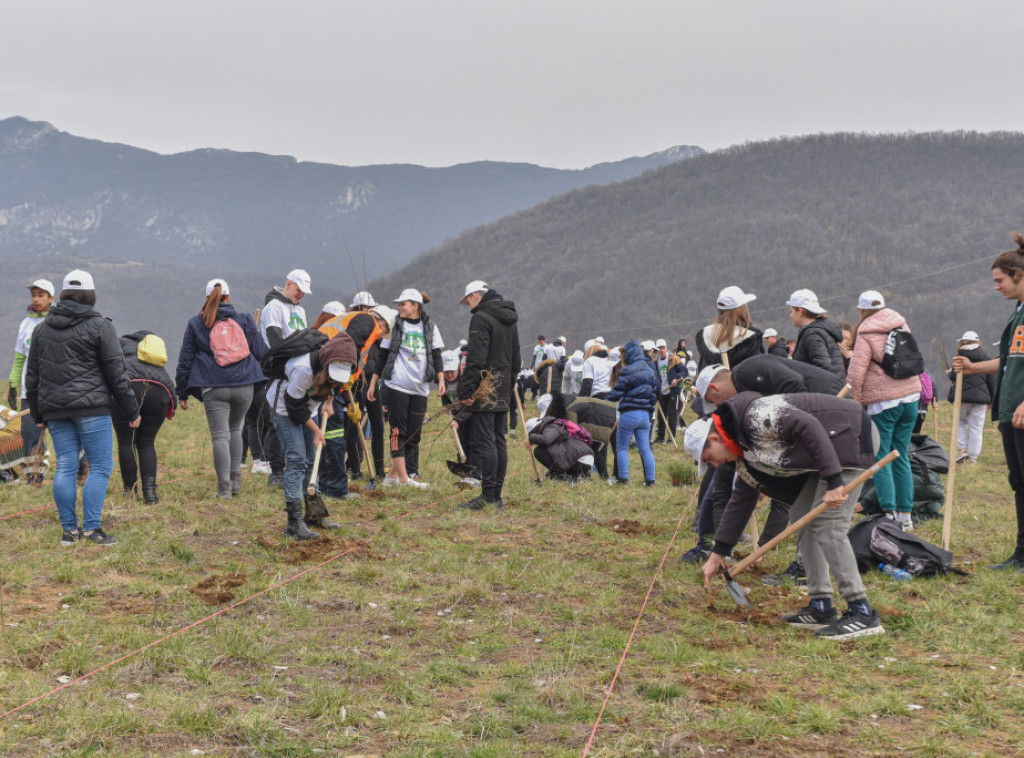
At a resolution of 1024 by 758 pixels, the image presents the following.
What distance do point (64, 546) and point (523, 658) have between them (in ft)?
13.0

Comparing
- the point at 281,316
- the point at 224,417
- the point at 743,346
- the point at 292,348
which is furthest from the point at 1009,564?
the point at 224,417

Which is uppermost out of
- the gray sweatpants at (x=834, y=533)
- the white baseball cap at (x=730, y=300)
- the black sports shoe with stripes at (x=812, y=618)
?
the white baseball cap at (x=730, y=300)

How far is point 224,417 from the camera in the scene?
853cm

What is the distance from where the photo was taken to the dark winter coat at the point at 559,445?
35.6ft

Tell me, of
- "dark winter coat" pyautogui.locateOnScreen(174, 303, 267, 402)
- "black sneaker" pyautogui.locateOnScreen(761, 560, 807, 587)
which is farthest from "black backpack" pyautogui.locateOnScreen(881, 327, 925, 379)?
"dark winter coat" pyautogui.locateOnScreen(174, 303, 267, 402)

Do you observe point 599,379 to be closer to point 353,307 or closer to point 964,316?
point 353,307

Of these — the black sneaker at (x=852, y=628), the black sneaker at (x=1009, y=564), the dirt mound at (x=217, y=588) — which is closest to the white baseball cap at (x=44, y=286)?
the dirt mound at (x=217, y=588)

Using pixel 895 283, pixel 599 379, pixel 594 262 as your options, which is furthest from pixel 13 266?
pixel 599 379

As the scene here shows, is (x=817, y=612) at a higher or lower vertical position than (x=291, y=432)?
lower

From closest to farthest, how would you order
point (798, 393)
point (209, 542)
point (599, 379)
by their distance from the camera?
point (798, 393) < point (209, 542) < point (599, 379)

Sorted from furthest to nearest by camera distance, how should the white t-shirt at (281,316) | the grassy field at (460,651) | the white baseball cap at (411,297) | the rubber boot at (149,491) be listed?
1. the white baseball cap at (411,297)
2. the white t-shirt at (281,316)
3. the rubber boot at (149,491)
4. the grassy field at (460,651)

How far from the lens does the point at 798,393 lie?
16.2ft

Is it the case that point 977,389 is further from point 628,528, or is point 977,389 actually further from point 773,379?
point 773,379

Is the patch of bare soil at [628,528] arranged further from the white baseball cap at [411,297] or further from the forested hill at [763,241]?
the forested hill at [763,241]
